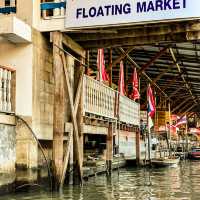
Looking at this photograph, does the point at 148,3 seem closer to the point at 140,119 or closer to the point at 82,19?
the point at 82,19

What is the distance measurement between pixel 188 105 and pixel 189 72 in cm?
2492

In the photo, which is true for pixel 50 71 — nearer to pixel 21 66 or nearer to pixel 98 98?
pixel 21 66

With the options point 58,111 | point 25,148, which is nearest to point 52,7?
point 58,111

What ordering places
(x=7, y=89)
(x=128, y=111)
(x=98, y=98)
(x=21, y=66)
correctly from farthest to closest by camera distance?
1. (x=128, y=111)
2. (x=98, y=98)
3. (x=21, y=66)
4. (x=7, y=89)

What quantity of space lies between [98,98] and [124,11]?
203 inches

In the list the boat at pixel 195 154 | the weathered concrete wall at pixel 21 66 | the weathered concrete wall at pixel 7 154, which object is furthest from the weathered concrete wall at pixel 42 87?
the boat at pixel 195 154

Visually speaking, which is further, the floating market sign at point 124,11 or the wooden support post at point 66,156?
the wooden support post at point 66,156

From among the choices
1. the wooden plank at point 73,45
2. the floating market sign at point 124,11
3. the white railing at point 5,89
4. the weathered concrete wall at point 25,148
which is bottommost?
the weathered concrete wall at point 25,148

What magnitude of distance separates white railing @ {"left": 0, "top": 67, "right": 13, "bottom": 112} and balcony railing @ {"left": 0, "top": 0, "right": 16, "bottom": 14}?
218cm

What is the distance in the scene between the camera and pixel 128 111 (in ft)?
81.3

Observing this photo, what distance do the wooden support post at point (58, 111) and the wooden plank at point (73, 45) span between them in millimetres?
756

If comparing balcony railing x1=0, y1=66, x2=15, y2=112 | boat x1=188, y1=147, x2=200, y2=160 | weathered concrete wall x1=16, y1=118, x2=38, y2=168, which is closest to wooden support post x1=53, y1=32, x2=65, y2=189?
weathered concrete wall x1=16, y1=118, x2=38, y2=168

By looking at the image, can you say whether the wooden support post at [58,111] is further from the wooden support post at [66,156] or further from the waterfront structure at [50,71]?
the wooden support post at [66,156]

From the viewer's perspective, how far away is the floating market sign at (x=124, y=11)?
1387cm
